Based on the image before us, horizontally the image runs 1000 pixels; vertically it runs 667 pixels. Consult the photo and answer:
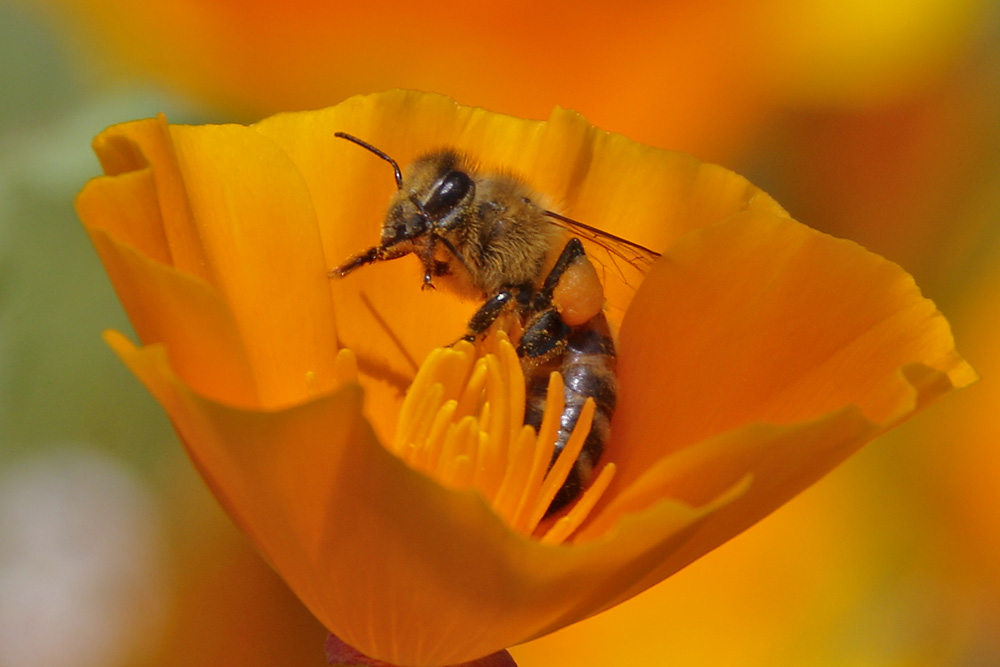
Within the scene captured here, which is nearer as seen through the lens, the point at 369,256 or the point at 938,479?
the point at 369,256

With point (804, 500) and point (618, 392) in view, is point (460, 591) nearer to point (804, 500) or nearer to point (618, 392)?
point (618, 392)

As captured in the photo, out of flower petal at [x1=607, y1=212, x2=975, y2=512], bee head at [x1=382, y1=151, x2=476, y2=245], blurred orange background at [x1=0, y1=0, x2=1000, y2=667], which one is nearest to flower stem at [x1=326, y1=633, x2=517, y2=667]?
flower petal at [x1=607, y1=212, x2=975, y2=512]

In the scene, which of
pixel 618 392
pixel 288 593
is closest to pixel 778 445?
pixel 618 392

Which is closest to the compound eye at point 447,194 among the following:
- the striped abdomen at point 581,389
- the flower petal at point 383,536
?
the striped abdomen at point 581,389

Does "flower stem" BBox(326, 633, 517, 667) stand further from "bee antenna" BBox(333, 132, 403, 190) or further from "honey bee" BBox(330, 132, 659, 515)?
"bee antenna" BBox(333, 132, 403, 190)

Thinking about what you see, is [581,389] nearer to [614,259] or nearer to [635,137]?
[614,259]

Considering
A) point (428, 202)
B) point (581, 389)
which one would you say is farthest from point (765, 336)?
point (428, 202)
